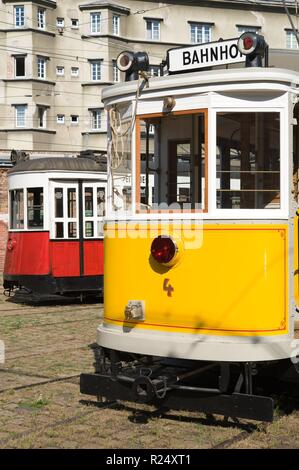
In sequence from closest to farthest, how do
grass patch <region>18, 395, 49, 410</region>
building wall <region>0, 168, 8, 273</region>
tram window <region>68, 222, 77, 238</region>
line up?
grass patch <region>18, 395, 49, 410</region> < tram window <region>68, 222, 77, 238</region> < building wall <region>0, 168, 8, 273</region>

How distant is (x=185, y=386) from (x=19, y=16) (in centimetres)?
4048

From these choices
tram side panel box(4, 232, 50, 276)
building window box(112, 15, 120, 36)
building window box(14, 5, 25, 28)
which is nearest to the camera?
tram side panel box(4, 232, 50, 276)

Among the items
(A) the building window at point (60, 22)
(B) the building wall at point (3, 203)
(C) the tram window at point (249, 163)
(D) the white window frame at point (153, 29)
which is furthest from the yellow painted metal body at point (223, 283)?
(A) the building window at point (60, 22)

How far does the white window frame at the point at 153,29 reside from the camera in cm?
4469

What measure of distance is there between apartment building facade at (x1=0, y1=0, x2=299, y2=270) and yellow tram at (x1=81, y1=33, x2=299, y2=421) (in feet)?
123

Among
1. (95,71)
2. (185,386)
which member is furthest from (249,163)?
(95,71)

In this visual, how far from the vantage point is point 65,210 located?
1432cm

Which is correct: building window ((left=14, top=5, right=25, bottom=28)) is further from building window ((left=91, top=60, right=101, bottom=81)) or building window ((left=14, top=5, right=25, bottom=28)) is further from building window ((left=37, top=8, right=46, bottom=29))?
building window ((left=91, top=60, right=101, bottom=81))

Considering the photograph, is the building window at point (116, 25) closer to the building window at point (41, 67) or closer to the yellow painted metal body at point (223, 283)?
the building window at point (41, 67)

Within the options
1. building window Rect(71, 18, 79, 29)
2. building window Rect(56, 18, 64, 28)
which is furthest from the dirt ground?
building window Rect(71, 18, 79, 29)

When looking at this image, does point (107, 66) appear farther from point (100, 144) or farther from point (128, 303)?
point (128, 303)

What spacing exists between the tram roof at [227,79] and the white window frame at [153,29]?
4015 centimetres

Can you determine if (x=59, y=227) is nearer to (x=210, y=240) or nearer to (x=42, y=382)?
(x=42, y=382)

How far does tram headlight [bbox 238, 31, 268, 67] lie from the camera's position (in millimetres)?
5609
